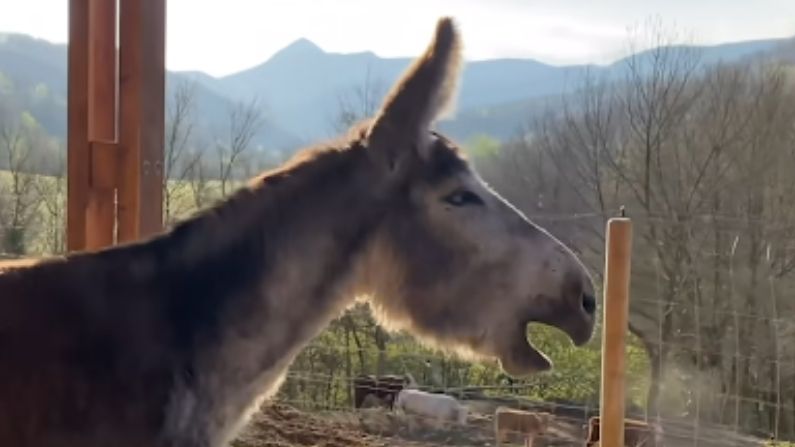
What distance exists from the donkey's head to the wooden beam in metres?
1.22

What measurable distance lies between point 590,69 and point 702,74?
162 centimetres

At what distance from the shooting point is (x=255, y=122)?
11.8 meters

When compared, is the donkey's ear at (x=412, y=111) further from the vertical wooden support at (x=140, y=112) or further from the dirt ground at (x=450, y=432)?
the dirt ground at (x=450, y=432)

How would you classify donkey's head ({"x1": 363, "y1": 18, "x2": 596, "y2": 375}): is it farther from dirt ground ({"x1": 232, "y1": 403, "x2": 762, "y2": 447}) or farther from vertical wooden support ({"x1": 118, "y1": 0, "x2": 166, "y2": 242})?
dirt ground ({"x1": 232, "y1": 403, "x2": 762, "y2": 447})

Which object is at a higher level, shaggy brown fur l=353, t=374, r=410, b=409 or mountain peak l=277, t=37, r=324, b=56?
mountain peak l=277, t=37, r=324, b=56

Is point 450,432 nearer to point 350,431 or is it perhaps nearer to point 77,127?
point 350,431

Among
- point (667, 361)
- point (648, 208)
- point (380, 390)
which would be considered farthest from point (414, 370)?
point (648, 208)

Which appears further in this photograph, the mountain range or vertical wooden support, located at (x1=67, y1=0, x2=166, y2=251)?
the mountain range

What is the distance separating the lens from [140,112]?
2.89 meters

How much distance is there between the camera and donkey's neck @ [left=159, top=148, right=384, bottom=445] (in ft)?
6.03

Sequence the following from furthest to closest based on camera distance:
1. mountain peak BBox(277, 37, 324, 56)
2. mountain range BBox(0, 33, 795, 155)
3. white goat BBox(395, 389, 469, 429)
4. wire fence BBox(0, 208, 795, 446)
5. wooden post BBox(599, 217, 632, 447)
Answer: mountain peak BBox(277, 37, 324, 56) < mountain range BBox(0, 33, 795, 155) < white goat BBox(395, 389, 469, 429) < wire fence BBox(0, 208, 795, 446) < wooden post BBox(599, 217, 632, 447)

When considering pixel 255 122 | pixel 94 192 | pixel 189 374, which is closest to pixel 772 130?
pixel 255 122

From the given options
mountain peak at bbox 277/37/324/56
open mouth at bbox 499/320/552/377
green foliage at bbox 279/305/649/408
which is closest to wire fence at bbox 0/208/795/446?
green foliage at bbox 279/305/649/408

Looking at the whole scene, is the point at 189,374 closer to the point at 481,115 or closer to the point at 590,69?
the point at 481,115
